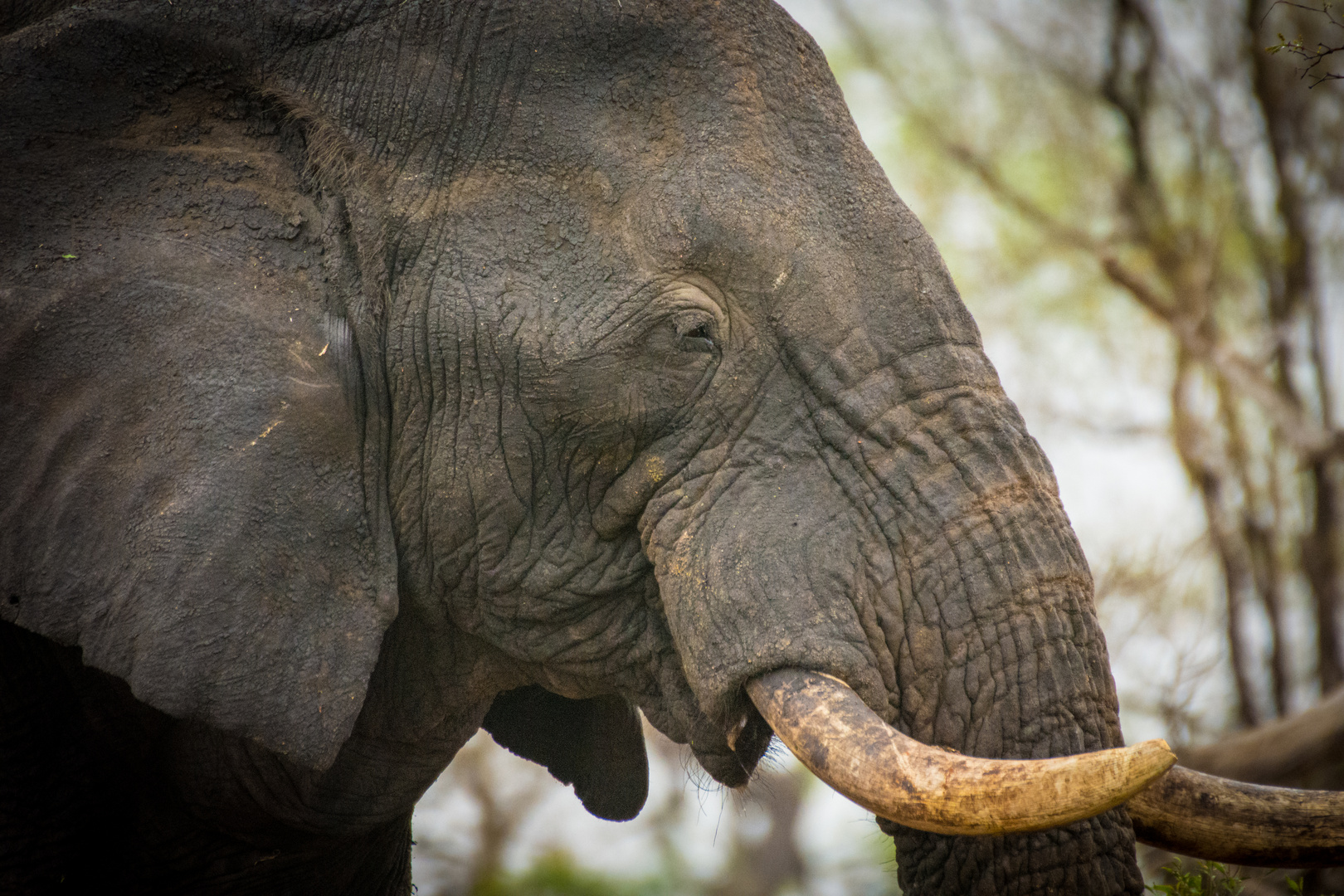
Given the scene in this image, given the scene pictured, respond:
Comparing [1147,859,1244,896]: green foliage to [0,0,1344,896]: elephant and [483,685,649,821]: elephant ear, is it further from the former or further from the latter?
[483,685,649,821]: elephant ear

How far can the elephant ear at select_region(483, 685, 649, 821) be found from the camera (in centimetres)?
404

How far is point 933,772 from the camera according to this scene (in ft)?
7.45

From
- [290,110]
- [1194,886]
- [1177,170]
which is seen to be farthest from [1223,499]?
[290,110]

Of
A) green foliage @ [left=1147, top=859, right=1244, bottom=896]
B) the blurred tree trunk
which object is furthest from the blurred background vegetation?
green foliage @ [left=1147, top=859, right=1244, bottom=896]

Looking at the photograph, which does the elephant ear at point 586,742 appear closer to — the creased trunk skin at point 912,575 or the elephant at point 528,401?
the elephant at point 528,401

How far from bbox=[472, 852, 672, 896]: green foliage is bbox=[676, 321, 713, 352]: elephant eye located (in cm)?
1115

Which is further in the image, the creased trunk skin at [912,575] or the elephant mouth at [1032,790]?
the creased trunk skin at [912,575]

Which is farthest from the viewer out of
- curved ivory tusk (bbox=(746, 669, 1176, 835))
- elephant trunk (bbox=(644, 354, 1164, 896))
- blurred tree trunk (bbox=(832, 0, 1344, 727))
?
blurred tree trunk (bbox=(832, 0, 1344, 727))

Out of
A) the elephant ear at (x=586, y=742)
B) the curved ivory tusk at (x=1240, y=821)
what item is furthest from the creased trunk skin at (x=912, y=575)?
the elephant ear at (x=586, y=742)

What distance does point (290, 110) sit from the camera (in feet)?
9.98

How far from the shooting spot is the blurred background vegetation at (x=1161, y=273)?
9695 mm

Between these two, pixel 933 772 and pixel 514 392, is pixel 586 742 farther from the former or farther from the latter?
pixel 933 772

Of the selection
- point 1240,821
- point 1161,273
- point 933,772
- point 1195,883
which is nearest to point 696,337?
point 933,772

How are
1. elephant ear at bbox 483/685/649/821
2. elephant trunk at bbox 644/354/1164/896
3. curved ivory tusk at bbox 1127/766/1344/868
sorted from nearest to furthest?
elephant trunk at bbox 644/354/1164/896 < curved ivory tusk at bbox 1127/766/1344/868 < elephant ear at bbox 483/685/649/821
